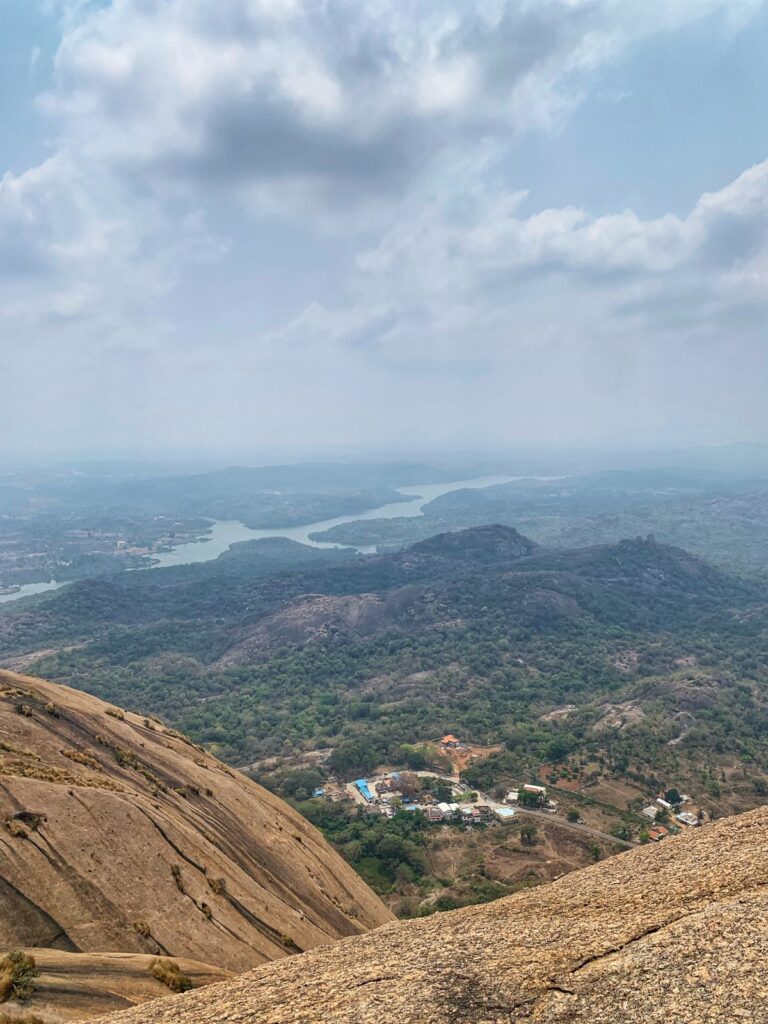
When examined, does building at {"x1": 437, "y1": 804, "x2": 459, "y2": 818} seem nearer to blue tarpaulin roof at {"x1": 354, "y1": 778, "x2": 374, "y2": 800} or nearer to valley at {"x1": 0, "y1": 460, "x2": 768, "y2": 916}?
valley at {"x1": 0, "y1": 460, "x2": 768, "y2": 916}

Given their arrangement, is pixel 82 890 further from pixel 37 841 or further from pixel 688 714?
pixel 688 714

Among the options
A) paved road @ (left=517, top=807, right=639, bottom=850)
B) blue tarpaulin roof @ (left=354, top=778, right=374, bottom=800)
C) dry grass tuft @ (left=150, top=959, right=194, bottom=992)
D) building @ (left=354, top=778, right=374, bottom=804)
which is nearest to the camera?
dry grass tuft @ (left=150, top=959, right=194, bottom=992)

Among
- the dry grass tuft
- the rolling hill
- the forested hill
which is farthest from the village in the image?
the dry grass tuft

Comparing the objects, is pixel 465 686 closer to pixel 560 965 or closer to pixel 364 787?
pixel 364 787

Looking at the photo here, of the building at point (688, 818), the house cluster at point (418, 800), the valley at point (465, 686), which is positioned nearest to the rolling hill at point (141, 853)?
the valley at point (465, 686)

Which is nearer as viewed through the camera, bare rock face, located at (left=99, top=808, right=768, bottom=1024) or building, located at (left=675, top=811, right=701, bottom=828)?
bare rock face, located at (left=99, top=808, right=768, bottom=1024)
